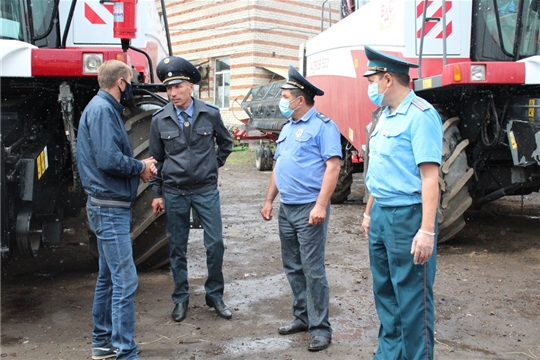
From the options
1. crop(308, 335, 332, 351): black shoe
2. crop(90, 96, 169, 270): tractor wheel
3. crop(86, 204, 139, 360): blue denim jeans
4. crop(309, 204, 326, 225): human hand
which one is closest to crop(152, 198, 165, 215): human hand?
crop(90, 96, 169, 270): tractor wheel

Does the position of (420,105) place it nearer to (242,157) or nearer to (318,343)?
(318,343)

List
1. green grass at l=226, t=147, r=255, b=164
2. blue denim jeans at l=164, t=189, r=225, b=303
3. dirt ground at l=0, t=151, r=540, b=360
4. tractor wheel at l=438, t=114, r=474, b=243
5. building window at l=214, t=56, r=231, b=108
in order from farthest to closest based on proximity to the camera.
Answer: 1. building window at l=214, t=56, r=231, b=108
2. green grass at l=226, t=147, r=255, b=164
3. tractor wheel at l=438, t=114, r=474, b=243
4. blue denim jeans at l=164, t=189, r=225, b=303
5. dirt ground at l=0, t=151, r=540, b=360

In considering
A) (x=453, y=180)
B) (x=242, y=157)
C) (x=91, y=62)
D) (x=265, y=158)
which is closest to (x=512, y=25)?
(x=453, y=180)

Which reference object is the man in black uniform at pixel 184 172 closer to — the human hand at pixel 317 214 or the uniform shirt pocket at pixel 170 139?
the uniform shirt pocket at pixel 170 139

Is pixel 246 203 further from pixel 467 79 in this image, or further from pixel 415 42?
pixel 467 79

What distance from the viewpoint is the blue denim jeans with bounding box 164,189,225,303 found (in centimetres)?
448

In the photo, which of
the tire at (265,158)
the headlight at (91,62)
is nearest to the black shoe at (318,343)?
the headlight at (91,62)

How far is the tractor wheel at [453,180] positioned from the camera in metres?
5.68

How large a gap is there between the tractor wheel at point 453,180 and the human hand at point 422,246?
8.92 ft

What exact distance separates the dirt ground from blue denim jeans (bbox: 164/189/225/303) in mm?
207

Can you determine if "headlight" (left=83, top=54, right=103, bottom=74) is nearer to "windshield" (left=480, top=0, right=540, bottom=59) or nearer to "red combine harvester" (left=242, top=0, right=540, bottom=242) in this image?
"red combine harvester" (left=242, top=0, right=540, bottom=242)

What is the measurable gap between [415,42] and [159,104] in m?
2.52

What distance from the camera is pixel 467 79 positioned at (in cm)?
525

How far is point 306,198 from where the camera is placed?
4.05 meters
